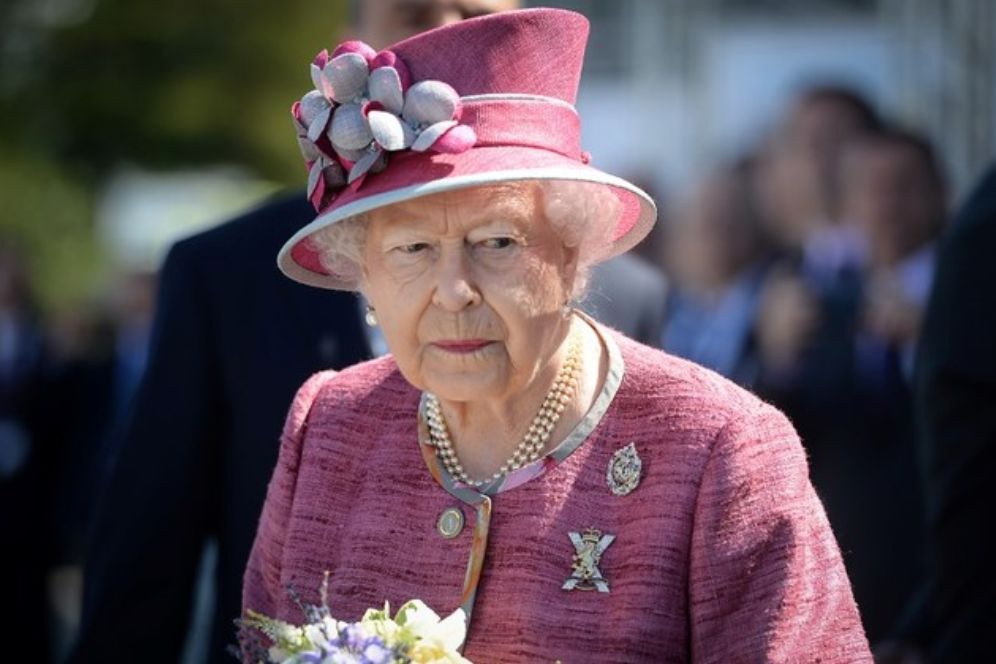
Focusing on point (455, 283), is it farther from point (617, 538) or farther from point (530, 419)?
point (617, 538)

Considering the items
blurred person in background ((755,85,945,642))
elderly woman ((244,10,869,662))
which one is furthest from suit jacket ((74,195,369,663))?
blurred person in background ((755,85,945,642))

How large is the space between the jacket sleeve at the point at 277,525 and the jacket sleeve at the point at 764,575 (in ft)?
2.52

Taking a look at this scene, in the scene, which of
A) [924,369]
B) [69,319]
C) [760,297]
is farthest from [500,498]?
[69,319]

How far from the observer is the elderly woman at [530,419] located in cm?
320

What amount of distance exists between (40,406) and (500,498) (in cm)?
761

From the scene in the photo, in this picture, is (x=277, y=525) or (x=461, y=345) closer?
(x=461, y=345)

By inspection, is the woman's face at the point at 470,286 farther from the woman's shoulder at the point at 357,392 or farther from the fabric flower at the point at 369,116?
the woman's shoulder at the point at 357,392

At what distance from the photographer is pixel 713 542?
319cm

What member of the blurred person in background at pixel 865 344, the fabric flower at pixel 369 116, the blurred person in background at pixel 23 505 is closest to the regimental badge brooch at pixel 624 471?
the fabric flower at pixel 369 116

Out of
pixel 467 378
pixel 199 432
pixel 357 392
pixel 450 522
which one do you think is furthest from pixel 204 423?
pixel 467 378

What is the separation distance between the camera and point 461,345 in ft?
10.8

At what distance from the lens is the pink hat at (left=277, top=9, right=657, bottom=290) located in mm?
3217

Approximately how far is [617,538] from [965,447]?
1.66 metres

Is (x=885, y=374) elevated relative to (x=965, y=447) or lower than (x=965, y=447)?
lower
